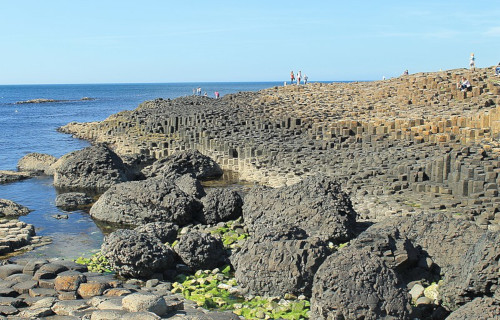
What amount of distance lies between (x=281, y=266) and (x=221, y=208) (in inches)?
197

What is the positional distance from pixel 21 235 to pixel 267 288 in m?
6.68

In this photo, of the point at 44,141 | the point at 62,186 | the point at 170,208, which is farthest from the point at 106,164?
the point at 44,141

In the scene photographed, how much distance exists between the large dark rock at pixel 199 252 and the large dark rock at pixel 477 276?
4.13 m

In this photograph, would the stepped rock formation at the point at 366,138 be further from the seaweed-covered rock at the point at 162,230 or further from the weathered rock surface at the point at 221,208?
the seaweed-covered rock at the point at 162,230

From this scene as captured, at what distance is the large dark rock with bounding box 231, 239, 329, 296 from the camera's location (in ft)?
30.1

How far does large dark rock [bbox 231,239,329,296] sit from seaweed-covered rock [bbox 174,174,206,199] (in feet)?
19.0

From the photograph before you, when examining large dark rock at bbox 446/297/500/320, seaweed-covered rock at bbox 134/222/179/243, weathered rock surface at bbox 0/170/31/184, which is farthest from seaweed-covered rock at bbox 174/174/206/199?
large dark rock at bbox 446/297/500/320

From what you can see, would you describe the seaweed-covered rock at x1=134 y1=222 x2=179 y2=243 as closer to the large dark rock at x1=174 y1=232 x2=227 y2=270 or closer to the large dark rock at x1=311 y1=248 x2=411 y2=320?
the large dark rock at x1=174 y1=232 x2=227 y2=270

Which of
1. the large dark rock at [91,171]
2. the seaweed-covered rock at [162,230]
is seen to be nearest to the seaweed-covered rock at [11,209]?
the large dark rock at [91,171]

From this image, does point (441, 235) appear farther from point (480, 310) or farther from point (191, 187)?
point (191, 187)

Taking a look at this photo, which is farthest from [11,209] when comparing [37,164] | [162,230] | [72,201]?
[37,164]

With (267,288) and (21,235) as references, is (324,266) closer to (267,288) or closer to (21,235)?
(267,288)

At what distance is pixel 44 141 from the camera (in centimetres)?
3862

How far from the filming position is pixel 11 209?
16016mm
